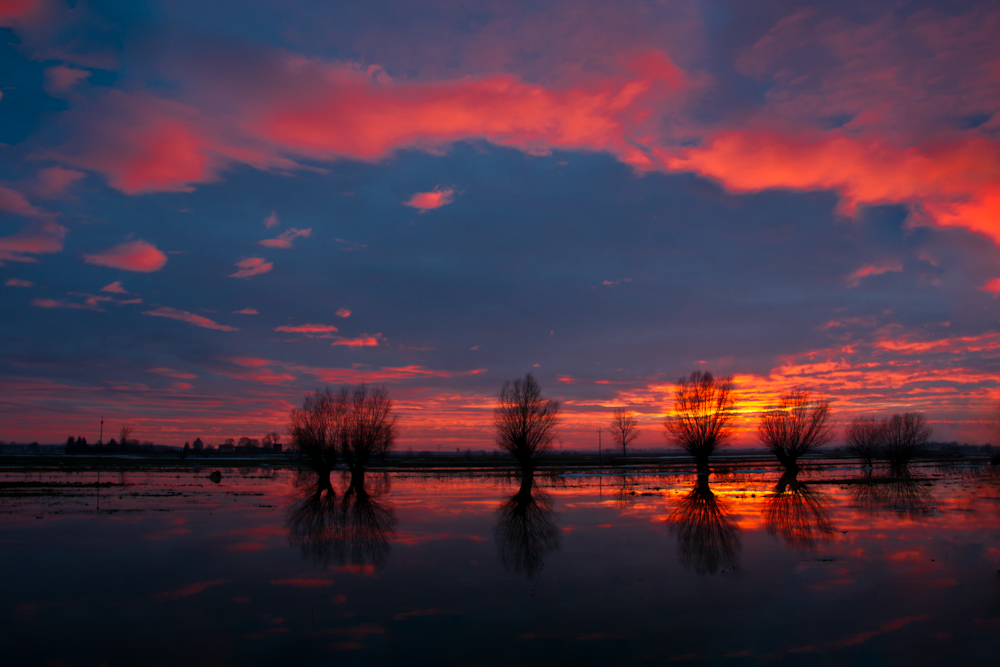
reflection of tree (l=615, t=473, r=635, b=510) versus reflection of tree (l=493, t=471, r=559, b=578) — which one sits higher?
reflection of tree (l=493, t=471, r=559, b=578)

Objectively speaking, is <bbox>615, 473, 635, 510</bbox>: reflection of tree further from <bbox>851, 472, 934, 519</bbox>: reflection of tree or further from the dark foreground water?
<bbox>851, 472, 934, 519</bbox>: reflection of tree

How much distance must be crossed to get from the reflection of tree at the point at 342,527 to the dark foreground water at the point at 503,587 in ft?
0.52

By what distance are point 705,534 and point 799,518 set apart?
7.11 metres

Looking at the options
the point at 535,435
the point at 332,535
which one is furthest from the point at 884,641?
the point at 535,435

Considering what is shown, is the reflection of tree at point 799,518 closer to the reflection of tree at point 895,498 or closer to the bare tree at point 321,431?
the reflection of tree at point 895,498

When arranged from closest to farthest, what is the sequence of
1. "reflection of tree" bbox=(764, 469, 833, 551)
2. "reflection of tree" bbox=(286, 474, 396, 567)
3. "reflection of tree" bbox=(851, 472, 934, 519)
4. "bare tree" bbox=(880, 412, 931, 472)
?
"reflection of tree" bbox=(286, 474, 396, 567), "reflection of tree" bbox=(764, 469, 833, 551), "reflection of tree" bbox=(851, 472, 934, 519), "bare tree" bbox=(880, 412, 931, 472)

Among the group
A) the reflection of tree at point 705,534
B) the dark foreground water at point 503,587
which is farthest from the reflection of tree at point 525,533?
the reflection of tree at point 705,534

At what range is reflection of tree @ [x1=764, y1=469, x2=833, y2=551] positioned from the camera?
66.1 feet

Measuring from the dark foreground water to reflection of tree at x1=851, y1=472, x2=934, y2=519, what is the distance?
84cm

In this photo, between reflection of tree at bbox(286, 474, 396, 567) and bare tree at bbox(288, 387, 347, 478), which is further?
bare tree at bbox(288, 387, 347, 478)

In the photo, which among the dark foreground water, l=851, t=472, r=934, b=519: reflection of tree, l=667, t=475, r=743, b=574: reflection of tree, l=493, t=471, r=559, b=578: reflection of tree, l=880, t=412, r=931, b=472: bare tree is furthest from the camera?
l=880, t=412, r=931, b=472: bare tree

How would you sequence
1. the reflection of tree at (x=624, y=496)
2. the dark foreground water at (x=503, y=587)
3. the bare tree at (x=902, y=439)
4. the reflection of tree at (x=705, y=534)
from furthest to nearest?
the bare tree at (x=902, y=439)
the reflection of tree at (x=624, y=496)
the reflection of tree at (x=705, y=534)
the dark foreground water at (x=503, y=587)

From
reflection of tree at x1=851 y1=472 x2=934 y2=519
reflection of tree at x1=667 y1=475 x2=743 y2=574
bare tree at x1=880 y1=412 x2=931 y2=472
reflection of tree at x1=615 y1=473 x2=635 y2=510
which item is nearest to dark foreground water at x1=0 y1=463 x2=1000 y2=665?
reflection of tree at x1=667 y1=475 x2=743 y2=574

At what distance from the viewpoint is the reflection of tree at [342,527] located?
58.3 feet
